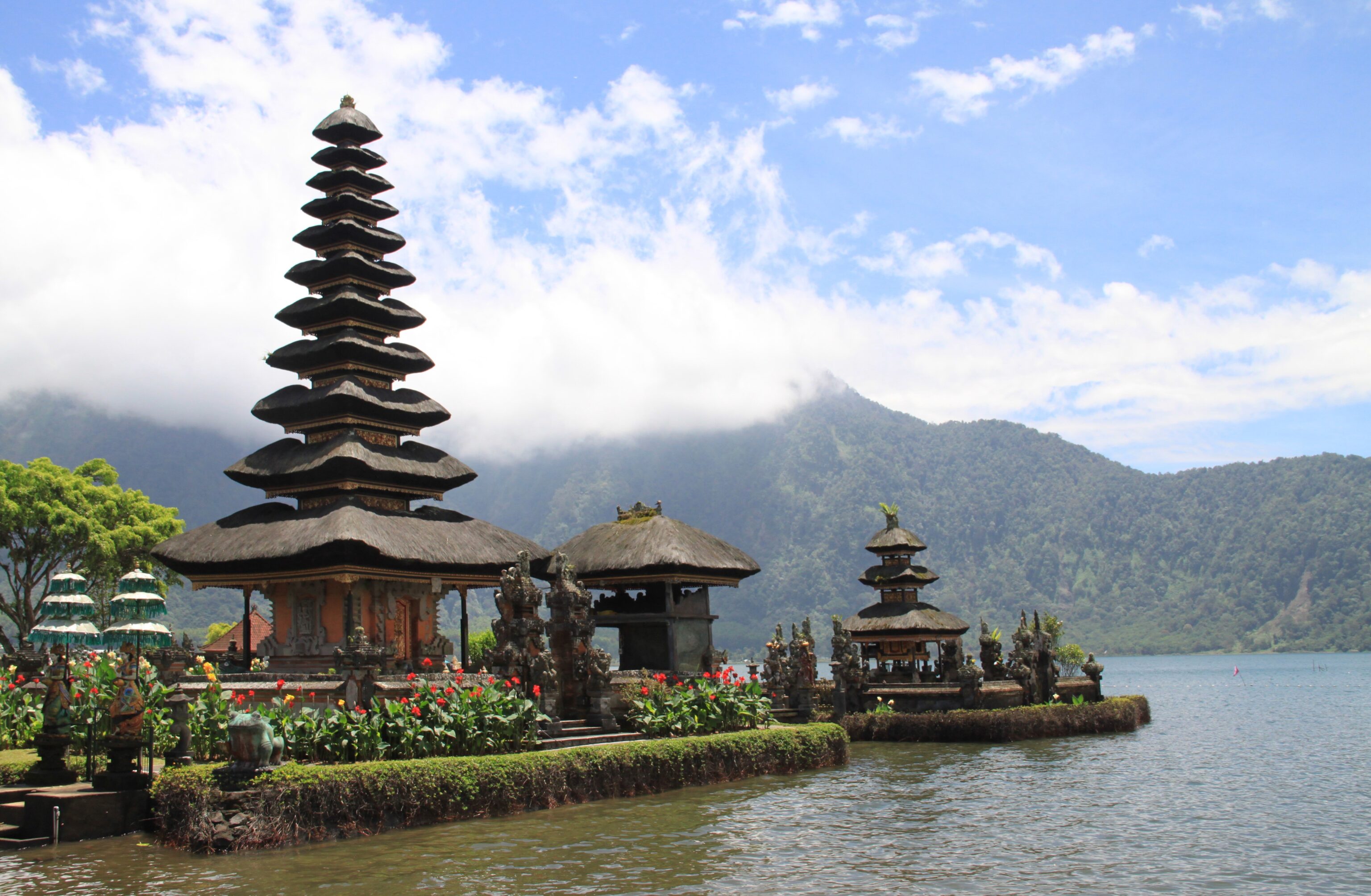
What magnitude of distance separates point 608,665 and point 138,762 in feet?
31.6

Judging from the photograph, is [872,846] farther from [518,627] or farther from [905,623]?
[905,623]

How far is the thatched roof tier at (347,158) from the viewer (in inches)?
1377

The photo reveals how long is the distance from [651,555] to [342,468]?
9.32 metres

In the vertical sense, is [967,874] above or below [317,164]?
below

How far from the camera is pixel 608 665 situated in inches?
918

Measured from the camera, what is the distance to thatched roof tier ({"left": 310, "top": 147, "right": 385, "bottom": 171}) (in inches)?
1377

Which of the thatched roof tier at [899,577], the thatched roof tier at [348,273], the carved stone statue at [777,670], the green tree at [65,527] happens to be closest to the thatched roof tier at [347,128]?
the thatched roof tier at [348,273]

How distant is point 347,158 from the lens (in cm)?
3512

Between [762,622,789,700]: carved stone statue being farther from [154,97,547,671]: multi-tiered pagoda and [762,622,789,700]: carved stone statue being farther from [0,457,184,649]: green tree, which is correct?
[0,457,184,649]: green tree

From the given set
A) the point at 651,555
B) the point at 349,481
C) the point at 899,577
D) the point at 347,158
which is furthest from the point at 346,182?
the point at 899,577

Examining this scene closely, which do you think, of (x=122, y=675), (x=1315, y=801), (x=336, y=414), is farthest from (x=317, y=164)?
(x=1315, y=801)

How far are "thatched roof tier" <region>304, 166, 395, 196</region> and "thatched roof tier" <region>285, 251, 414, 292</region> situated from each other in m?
2.30

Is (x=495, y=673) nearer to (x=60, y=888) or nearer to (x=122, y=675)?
(x=122, y=675)

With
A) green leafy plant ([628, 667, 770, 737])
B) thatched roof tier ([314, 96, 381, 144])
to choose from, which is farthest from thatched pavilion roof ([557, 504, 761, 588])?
thatched roof tier ([314, 96, 381, 144])
